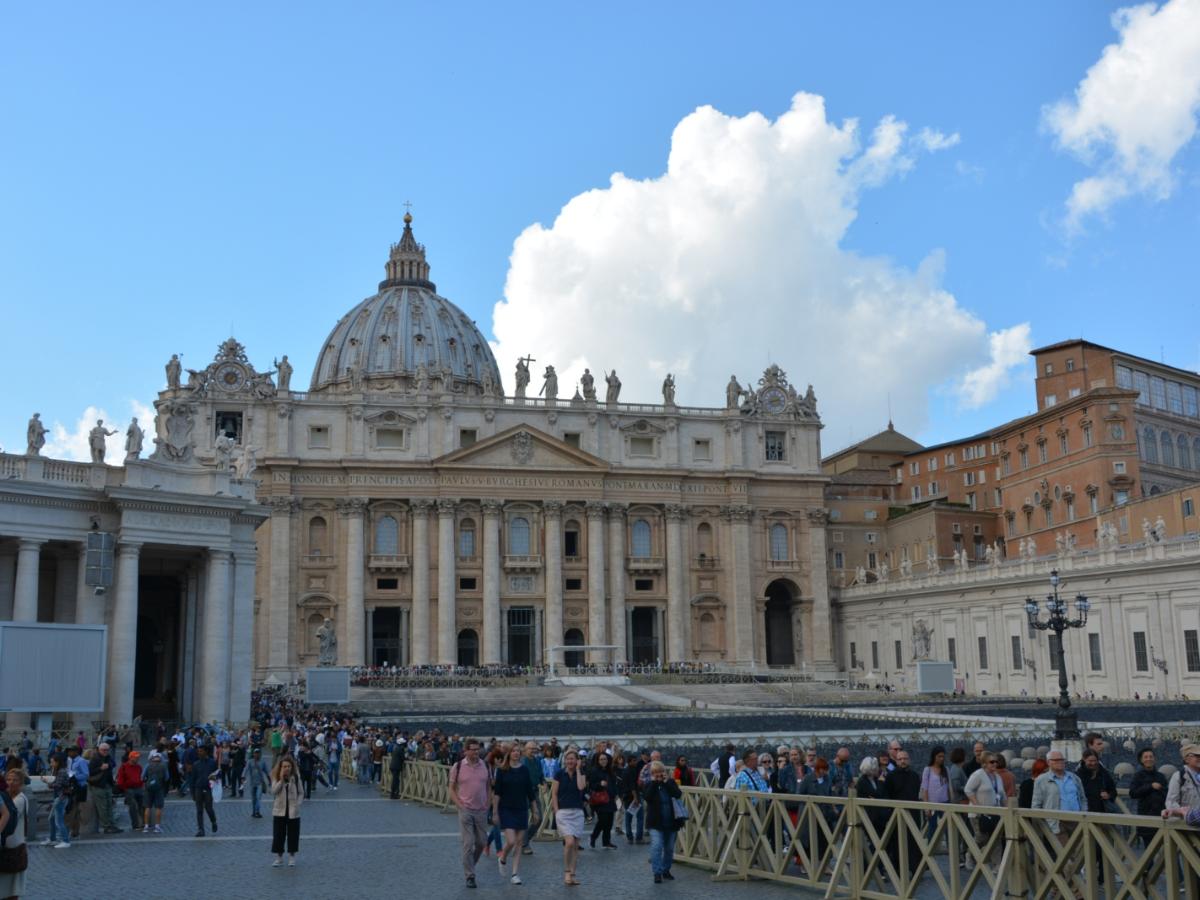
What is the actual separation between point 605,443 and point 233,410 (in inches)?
914

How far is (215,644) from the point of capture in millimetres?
35656

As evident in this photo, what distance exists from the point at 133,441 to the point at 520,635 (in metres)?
49.2

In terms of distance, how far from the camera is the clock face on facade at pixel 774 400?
8906 centimetres

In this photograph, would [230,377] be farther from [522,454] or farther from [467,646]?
[467,646]

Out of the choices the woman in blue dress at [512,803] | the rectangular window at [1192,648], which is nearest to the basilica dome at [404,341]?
the rectangular window at [1192,648]

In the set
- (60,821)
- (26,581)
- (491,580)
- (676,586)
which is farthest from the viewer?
(676,586)

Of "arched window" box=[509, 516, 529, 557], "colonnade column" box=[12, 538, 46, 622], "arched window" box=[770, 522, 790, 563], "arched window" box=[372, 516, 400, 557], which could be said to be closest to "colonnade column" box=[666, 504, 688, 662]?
"arched window" box=[770, 522, 790, 563]

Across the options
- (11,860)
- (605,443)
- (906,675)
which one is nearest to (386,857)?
(11,860)

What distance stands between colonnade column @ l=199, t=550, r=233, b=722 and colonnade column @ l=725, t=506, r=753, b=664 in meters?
51.4

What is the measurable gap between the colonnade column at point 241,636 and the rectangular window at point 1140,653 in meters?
36.1

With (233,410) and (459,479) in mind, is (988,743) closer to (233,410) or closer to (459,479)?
(459,479)

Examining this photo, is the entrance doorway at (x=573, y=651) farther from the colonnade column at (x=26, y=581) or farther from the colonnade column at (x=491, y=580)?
the colonnade column at (x=26, y=581)

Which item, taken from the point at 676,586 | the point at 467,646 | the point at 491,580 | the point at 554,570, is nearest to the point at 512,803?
the point at 491,580

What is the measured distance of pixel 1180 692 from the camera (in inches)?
2008
